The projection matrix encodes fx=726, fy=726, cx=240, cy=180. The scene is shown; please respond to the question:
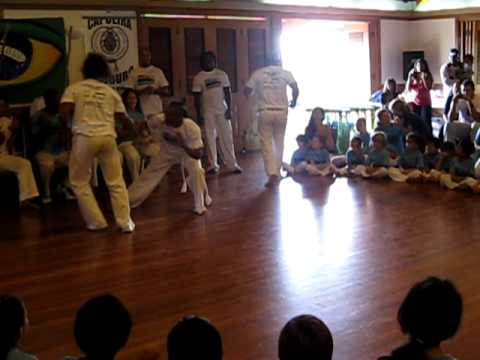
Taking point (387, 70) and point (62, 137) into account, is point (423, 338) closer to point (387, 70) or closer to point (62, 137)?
point (62, 137)

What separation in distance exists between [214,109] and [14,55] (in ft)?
8.17

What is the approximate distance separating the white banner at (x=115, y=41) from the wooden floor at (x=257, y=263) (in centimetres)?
246

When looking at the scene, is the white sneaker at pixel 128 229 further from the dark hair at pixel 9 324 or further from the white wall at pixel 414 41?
the white wall at pixel 414 41

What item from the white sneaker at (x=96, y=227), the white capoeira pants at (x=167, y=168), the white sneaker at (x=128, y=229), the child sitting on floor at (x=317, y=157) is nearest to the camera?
the white sneaker at (x=128, y=229)

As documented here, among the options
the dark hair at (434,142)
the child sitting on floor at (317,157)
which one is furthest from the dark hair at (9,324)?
the child sitting on floor at (317,157)

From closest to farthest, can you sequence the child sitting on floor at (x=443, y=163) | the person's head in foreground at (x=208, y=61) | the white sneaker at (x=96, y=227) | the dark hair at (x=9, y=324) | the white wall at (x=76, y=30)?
1. the dark hair at (x=9, y=324)
2. the white sneaker at (x=96, y=227)
3. the child sitting on floor at (x=443, y=163)
4. the white wall at (x=76, y=30)
5. the person's head in foreground at (x=208, y=61)

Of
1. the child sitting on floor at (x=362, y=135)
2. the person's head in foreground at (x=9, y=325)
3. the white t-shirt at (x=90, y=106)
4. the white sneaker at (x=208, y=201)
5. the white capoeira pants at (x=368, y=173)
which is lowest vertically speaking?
the white sneaker at (x=208, y=201)

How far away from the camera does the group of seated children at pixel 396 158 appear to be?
23.5 ft

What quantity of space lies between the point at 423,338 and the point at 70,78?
7349mm

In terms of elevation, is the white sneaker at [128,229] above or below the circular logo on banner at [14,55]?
below

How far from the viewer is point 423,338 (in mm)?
2029

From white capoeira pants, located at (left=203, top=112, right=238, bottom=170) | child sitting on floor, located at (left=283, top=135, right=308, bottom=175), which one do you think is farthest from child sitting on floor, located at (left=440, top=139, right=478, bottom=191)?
white capoeira pants, located at (left=203, top=112, right=238, bottom=170)

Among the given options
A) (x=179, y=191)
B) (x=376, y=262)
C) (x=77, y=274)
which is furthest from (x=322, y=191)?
(x=77, y=274)

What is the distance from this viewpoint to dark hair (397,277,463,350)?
2004 millimetres
